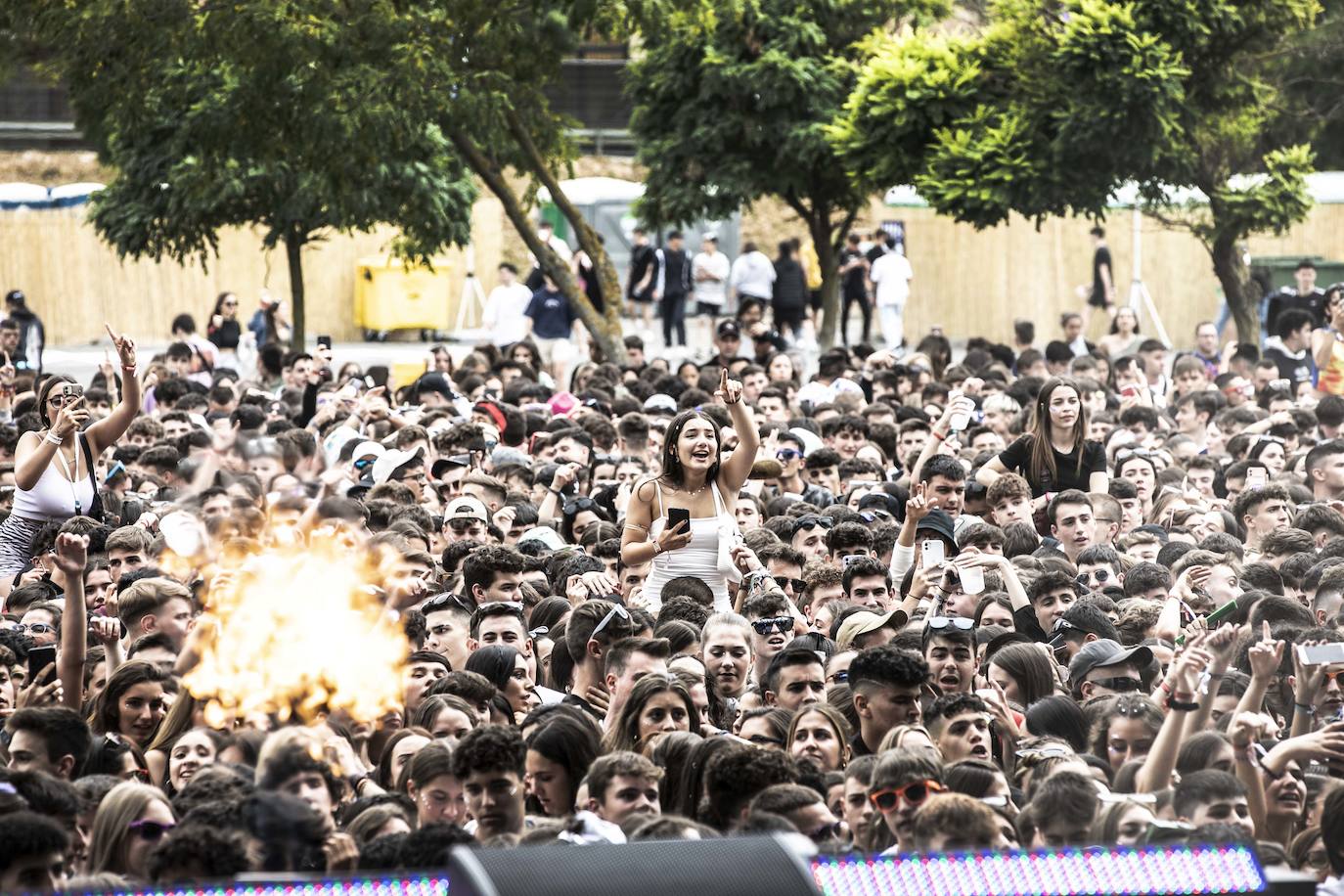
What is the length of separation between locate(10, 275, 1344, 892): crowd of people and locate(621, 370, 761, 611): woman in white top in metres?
0.02

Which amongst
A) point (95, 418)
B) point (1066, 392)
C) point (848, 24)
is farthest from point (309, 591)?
point (848, 24)

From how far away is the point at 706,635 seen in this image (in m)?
8.62

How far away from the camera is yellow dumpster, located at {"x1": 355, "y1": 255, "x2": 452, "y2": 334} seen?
3197 cm

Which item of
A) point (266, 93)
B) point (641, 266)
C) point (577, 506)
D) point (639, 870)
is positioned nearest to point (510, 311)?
point (641, 266)

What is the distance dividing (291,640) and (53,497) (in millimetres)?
4400

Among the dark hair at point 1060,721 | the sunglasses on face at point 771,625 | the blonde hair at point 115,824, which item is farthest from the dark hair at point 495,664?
the blonde hair at point 115,824

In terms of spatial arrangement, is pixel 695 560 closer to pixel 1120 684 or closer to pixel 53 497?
pixel 1120 684

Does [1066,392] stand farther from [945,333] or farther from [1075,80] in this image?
[945,333]

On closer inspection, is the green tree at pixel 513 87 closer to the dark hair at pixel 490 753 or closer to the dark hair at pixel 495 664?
the dark hair at pixel 495 664

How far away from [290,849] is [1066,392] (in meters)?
7.75

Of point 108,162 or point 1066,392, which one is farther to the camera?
point 108,162

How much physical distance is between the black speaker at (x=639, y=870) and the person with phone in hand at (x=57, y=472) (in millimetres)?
7237

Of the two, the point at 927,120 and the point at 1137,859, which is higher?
the point at 927,120

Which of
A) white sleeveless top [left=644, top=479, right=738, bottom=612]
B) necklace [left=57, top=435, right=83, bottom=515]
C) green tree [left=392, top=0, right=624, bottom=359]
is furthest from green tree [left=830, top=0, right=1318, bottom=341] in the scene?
necklace [left=57, top=435, right=83, bottom=515]
